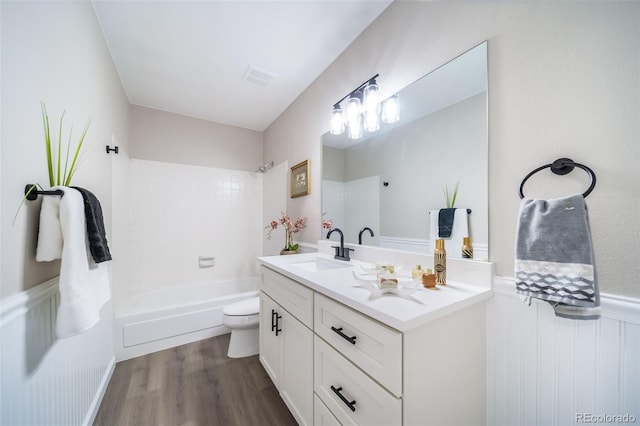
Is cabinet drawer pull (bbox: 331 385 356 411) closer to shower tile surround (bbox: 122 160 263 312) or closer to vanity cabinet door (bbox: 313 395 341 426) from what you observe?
vanity cabinet door (bbox: 313 395 341 426)

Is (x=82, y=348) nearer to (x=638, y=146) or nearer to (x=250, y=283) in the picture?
(x=250, y=283)

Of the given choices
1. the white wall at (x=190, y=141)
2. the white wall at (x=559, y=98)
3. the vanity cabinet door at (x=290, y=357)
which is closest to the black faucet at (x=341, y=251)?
the vanity cabinet door at (x=290, y=357)

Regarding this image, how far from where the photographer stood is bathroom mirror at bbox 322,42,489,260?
1.03m

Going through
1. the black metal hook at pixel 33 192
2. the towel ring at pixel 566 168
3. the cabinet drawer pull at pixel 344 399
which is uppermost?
the towel ring at pixel 566 168

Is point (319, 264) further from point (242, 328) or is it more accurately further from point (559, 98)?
point (559, 98)

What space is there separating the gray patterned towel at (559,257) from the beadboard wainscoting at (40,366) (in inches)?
64.2

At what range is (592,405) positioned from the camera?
75 cm

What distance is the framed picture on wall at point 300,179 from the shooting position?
2.18 metres

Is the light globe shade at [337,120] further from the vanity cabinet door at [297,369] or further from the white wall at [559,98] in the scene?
the vanity cabinet door at [297,369]

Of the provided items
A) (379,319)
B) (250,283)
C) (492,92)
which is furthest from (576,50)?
(250,283)


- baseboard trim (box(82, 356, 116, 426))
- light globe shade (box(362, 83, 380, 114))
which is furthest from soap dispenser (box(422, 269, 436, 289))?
baseboard trim (box(82, 356, 116, 426))

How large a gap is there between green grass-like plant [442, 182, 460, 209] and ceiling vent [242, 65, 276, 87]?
176 cm

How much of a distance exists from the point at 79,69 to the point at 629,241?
2.41 m

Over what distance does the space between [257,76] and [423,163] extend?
166cm
